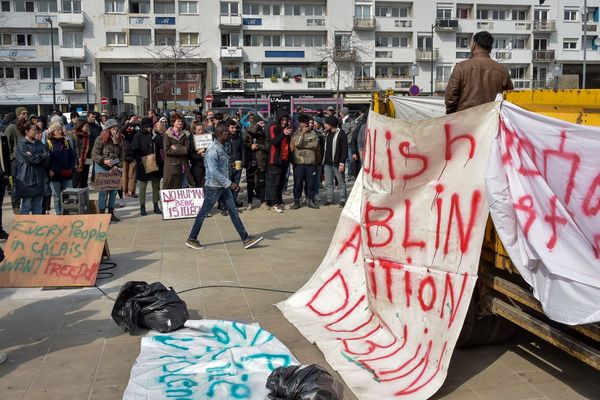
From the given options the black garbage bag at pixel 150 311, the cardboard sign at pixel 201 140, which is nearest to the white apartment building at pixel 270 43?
the cardboard sign at pixel 201 140

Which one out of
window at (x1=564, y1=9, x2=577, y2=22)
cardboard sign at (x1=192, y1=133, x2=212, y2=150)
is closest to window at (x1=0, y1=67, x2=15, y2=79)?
cardboard sign at (x1=192, y1=133, x2=212, y2=150)

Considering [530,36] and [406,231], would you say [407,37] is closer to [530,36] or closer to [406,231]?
[530,36]

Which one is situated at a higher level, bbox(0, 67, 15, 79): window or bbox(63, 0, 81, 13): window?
bbox(63, 0, 81, 13): window

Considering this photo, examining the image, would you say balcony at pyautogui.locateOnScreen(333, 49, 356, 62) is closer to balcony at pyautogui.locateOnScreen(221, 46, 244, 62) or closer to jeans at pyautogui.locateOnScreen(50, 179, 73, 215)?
balcony at pyautogui.locateOnScreen(221, 46, 244, 62)

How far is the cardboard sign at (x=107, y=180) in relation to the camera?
11.4 meters

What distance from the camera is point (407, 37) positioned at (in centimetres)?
6512

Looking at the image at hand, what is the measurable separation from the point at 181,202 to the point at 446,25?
188 feet

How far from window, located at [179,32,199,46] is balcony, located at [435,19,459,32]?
2355cm

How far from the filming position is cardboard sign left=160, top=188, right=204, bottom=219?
1182 cm

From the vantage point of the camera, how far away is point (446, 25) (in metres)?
63.9

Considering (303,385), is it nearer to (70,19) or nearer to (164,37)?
(164,37)

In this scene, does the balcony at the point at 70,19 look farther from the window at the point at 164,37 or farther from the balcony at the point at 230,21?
the balcony at the point at 230,21

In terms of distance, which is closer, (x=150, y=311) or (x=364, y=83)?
(x=150, y=311)

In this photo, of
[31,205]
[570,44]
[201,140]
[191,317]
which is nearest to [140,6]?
[570,44]
